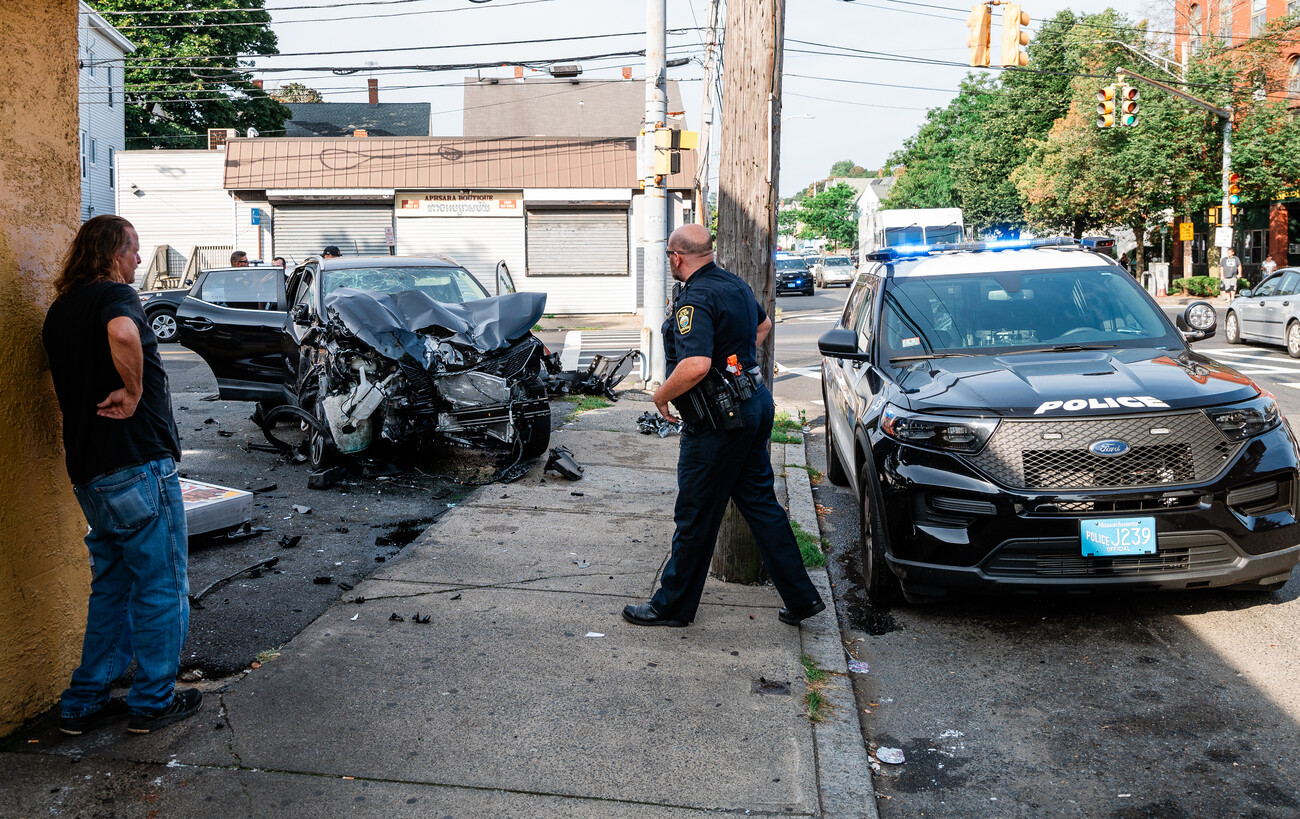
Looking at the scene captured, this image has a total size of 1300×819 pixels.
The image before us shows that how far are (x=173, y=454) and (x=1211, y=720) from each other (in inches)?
164

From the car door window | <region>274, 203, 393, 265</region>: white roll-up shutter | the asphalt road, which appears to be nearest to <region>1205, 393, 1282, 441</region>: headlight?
the asphalt road

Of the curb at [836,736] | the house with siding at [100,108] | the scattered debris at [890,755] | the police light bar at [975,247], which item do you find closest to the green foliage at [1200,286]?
the police light bar at [975,247]

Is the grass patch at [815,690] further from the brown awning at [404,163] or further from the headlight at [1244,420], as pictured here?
the brown awning at [404,163]

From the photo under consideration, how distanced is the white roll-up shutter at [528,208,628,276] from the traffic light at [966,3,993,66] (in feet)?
46.5

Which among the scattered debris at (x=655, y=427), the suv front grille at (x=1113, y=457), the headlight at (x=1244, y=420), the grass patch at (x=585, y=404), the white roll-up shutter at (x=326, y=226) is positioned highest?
the white roll-up shutter at (x=326, y=226)

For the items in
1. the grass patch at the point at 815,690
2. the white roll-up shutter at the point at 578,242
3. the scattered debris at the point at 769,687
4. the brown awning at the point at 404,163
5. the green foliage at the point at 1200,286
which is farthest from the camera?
the green foliage at the point at 1200,286

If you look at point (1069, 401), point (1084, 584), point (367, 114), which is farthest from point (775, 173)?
point (367, 114)

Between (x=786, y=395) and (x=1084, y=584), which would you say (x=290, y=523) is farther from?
(x=786, y=395)

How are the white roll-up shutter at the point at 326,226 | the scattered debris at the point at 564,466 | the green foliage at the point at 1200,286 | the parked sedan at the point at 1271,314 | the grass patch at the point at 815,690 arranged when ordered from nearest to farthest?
the grass patch at the point at 815,690
the scattered debris at the point at 564,466
the parked sedan at the point at 1271,314
the white roll-up shutter at the point at 326,226
the green foliage at the point at 1200,286

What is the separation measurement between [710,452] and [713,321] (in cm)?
61

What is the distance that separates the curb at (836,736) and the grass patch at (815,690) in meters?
0.03

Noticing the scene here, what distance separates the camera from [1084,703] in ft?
14.1

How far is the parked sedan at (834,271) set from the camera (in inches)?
2000

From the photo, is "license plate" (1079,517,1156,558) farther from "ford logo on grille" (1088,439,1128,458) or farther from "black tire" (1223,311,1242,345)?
"black tire" (1223,311,1242,345)
